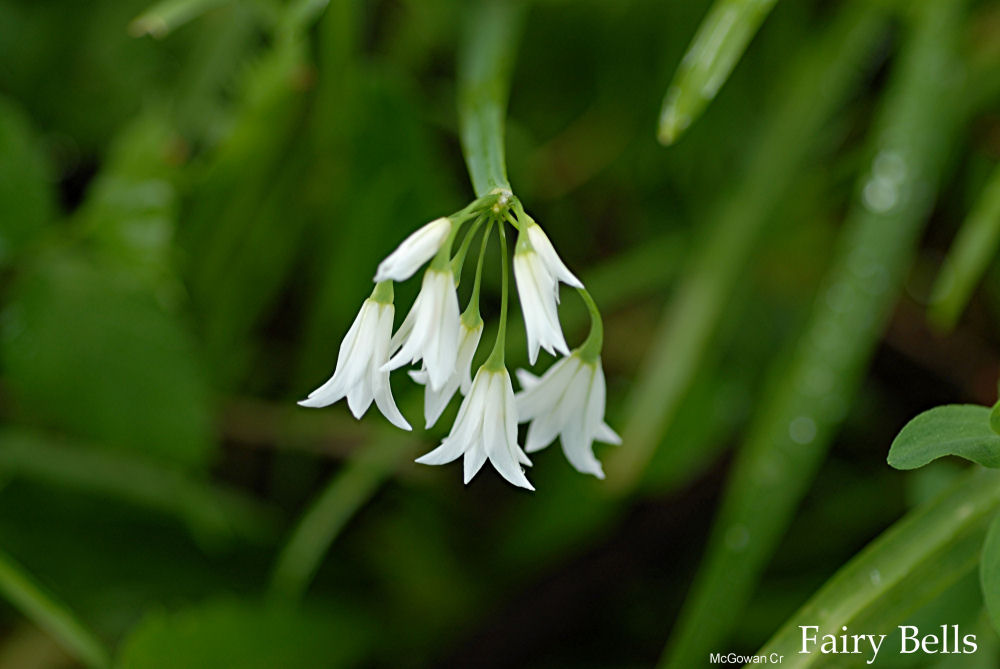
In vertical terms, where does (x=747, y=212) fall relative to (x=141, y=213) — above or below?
above

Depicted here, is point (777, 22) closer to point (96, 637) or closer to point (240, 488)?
point (240, 488)

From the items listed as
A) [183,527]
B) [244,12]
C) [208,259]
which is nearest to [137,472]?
[183,527]

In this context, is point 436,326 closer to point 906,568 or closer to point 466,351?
point 466,351

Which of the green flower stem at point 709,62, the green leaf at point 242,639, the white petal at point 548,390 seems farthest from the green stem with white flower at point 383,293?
the green leaf at point 242,639

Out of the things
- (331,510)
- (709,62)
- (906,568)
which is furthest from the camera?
(331,510)

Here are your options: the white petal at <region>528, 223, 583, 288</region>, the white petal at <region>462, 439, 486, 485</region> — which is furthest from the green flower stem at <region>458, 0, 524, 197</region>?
the white petal at <region>462, 439, 486, 485</region>

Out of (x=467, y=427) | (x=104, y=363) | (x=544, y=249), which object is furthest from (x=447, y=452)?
(x=104, y=363)

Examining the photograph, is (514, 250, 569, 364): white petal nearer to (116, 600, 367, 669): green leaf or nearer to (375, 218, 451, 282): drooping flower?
(375, 218, 451, 282): drooping flower
